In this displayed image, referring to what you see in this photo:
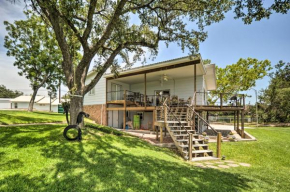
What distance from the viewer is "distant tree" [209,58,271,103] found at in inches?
988

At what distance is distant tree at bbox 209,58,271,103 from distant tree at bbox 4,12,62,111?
25559mm

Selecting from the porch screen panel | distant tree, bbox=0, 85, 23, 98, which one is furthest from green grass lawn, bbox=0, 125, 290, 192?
distant tree, bbox=0, 85, 23, 98

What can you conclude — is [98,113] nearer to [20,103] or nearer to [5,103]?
[20,103]

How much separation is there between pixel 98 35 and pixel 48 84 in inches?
615

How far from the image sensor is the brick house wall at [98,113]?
51.1 ft

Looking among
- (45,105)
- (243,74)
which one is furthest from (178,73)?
(45,105)

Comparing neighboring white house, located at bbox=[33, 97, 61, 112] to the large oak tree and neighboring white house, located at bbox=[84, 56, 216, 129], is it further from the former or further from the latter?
the large oak tree

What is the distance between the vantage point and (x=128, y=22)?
342 inches

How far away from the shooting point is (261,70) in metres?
25.1

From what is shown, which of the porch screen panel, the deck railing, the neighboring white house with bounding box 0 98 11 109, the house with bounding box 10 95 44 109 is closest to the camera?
the deck railing

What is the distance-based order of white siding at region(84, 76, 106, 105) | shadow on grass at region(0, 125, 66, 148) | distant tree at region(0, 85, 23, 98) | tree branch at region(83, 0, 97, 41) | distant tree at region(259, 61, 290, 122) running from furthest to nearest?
distant tree at region(0, 85, 23, 98) → distant tree at region(259, 61, 290, 122) → white siding at region(84, 76, 106, 105) → tree branch at region(83, 0, 97, 41) → shadow on grass at region(0, 125, 66, 148)

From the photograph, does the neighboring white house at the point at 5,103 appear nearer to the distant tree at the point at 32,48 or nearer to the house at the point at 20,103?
the house at the point at 20,103

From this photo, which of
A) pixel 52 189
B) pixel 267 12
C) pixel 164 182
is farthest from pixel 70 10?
pixel 267 12

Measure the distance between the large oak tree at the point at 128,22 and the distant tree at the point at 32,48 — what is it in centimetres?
1238
